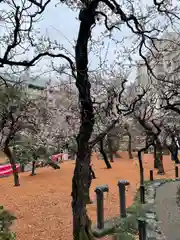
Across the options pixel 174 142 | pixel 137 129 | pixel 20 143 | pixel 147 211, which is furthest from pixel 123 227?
pixel 137 129

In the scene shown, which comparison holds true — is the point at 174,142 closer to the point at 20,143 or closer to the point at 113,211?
the point at 20,143

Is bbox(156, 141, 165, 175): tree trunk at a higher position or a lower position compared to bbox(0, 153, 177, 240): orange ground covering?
higher

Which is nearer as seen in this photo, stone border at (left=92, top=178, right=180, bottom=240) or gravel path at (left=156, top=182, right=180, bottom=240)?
stone border at (left=92, top=178, right=180, bottom=240)

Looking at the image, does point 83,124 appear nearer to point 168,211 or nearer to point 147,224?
point 147,224

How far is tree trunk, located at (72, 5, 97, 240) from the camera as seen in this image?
18.3 ft

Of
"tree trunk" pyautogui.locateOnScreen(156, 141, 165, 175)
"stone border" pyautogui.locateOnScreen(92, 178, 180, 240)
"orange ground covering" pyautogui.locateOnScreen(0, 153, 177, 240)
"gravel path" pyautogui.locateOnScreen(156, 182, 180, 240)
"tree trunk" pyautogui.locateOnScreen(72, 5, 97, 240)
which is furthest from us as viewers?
"tree trunk" pyautogui.locateOnScreen(156, 141, 165, 175)

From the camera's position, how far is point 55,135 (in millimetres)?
21453

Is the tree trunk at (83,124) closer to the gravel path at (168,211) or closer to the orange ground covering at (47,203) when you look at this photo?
the orange ground covering at (47,203)

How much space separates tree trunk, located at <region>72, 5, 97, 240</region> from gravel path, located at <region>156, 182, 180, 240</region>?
2.48 m

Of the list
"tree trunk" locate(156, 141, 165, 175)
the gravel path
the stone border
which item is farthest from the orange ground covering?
"tree trunk" locate(156, 141, 165, 175)

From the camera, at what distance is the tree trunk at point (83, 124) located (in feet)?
18.3

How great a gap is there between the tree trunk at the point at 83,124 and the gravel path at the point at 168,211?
2480 mm

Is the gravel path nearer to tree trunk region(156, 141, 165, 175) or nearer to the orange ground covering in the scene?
the orange ground covering

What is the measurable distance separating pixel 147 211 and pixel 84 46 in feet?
19.4
